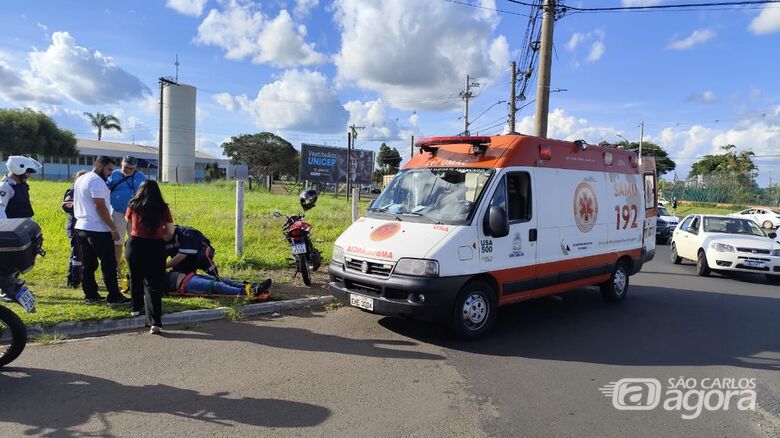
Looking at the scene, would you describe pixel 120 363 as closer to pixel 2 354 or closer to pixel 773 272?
pixel 2 354

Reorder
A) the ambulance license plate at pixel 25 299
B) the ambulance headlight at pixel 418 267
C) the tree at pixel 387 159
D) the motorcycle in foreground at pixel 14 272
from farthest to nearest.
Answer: the tree at pixel 387 159 → the ambulance headlight at pixel 418 267 → the ambulance license plate at pixel 25 299 → the motorcycle in foreground at pixel 14 272

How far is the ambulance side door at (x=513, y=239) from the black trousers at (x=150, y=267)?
3.56 metres

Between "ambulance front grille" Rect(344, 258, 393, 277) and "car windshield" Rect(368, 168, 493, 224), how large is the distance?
0.74 metres

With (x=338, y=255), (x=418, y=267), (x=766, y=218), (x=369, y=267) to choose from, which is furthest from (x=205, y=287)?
(x=766, y=218)

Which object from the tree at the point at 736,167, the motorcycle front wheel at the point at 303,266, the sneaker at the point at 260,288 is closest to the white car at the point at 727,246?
the motorcycle front wheel at the point at 303,266

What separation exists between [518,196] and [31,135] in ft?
199

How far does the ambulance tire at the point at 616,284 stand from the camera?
844 centimetres

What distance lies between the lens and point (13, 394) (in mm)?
4105

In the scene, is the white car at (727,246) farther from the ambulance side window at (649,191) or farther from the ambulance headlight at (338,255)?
the ambulance headlight at (338,255)

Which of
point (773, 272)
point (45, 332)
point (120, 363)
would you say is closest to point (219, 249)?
point (45, 332)

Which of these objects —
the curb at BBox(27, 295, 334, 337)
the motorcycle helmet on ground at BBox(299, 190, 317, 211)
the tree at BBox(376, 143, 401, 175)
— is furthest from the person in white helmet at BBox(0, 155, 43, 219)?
the tree at BBox(376, 143, 401, 175)

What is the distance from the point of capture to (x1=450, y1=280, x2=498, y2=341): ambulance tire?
5766mm

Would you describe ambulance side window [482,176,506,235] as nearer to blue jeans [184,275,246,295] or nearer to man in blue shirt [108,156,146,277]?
blue jeans [184,275,246,295]

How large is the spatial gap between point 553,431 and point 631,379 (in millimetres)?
1630
